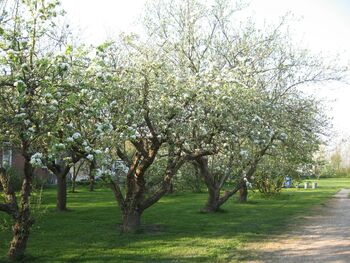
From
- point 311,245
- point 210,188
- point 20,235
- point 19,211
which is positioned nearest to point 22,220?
point 19,211

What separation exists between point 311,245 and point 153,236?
4510 millimetres

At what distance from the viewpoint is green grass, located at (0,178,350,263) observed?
10234 millimetres

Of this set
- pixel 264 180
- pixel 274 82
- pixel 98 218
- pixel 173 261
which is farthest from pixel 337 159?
pixel 173 261

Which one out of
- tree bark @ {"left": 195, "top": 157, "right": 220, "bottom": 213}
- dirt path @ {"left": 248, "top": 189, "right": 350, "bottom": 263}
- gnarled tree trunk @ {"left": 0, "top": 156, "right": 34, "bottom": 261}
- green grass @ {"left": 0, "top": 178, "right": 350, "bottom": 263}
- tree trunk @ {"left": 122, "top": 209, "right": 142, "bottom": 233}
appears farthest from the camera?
tree bark @ {"left": 195, "top": 157, "right": 220, "bottom": 213}

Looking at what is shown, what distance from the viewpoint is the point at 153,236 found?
12.9 metres

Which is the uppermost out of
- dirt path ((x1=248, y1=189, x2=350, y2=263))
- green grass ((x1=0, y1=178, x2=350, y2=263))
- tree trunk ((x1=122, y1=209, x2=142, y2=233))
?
tree trunk ((x1=122, y1=209, x2=142, y2=233))

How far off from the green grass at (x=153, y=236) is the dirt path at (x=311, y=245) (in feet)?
1.98

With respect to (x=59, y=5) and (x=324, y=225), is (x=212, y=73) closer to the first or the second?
(x=59, y=5)

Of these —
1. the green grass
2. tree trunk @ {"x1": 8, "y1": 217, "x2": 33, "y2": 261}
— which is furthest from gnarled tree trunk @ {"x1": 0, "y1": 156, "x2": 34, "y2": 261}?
the green grass

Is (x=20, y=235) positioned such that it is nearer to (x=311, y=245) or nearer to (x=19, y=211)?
(x=19, y=211)

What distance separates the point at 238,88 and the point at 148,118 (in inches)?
105

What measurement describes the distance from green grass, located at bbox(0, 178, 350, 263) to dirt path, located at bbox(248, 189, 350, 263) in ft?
1.98

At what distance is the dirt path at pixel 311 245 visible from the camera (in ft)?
33.2

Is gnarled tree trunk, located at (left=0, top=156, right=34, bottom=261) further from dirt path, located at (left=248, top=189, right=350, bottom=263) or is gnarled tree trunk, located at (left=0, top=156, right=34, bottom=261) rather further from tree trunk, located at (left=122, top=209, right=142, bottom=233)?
dirt path, located at (left=248, top=189, right=350, bottom=263)
